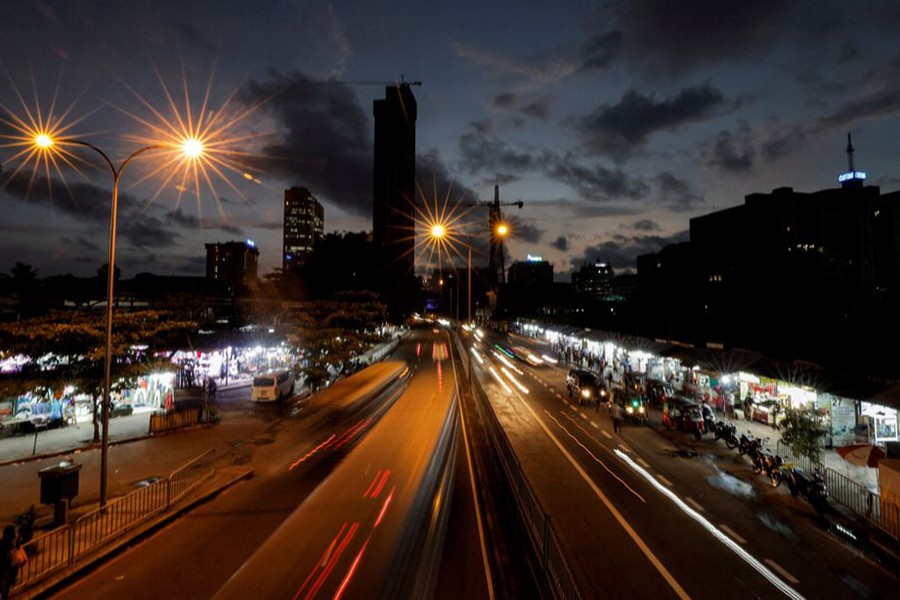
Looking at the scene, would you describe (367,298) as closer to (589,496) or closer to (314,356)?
(314,356)

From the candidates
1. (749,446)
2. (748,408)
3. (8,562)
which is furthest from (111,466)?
(748,408)

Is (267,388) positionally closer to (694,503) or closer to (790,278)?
(694,503)

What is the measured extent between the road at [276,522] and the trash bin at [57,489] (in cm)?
219

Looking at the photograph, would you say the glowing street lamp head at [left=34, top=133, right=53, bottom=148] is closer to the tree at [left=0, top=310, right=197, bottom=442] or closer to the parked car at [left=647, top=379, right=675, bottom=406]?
the tree at [left=0, top=310, right=197, bottom=442]

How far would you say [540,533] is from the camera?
33.9 ft

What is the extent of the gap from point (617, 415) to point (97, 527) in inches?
843

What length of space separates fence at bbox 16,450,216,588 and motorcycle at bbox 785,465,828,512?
1734 cm

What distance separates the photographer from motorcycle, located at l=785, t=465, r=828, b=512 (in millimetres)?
12477

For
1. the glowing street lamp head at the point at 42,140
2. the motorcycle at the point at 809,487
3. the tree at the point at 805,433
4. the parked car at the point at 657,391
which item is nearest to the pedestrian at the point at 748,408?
the parked car at the point at 657,391

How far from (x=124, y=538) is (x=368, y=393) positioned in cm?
1940

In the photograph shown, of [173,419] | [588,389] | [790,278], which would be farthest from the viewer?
[790,278]

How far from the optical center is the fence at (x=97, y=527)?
932 cm

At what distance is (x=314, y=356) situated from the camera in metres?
31.3

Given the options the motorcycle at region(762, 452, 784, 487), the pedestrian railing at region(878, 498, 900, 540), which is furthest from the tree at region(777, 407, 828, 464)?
the pedestrian railing at region(878, 498, 900, 540)
